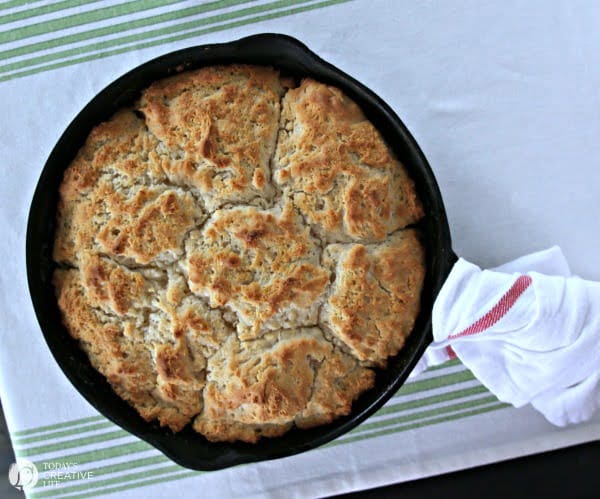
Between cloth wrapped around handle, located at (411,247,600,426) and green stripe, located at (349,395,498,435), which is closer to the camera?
cloth wrapped around handle, located at (411,247,600,426)

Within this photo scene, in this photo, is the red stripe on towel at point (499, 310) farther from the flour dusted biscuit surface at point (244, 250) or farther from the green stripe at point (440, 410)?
the green stripe at point (440, 410)

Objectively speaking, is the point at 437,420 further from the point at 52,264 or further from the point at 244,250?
the point at 52,264

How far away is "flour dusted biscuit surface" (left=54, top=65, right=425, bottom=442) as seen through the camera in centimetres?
165

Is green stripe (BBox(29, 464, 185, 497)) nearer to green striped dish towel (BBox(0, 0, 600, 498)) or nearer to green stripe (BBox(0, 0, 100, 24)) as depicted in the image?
green striped dish towel (BBox(0, 0, 600, 498))

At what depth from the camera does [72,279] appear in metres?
1.76

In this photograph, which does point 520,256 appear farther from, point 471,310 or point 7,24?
point 7,24

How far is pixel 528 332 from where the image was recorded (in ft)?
5.89

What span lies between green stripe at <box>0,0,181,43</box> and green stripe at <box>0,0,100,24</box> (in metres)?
0.03

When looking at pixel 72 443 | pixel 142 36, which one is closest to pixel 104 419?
pixel 72 443

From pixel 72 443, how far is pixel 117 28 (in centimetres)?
138

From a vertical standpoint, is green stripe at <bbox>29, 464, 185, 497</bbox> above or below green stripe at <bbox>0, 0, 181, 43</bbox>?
below

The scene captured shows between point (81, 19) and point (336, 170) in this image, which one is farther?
point (81, 19)

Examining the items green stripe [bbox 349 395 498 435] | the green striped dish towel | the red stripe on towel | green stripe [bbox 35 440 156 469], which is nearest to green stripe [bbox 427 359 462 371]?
the green striped dish towel

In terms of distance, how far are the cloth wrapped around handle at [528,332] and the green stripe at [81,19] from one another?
4.24 ft
